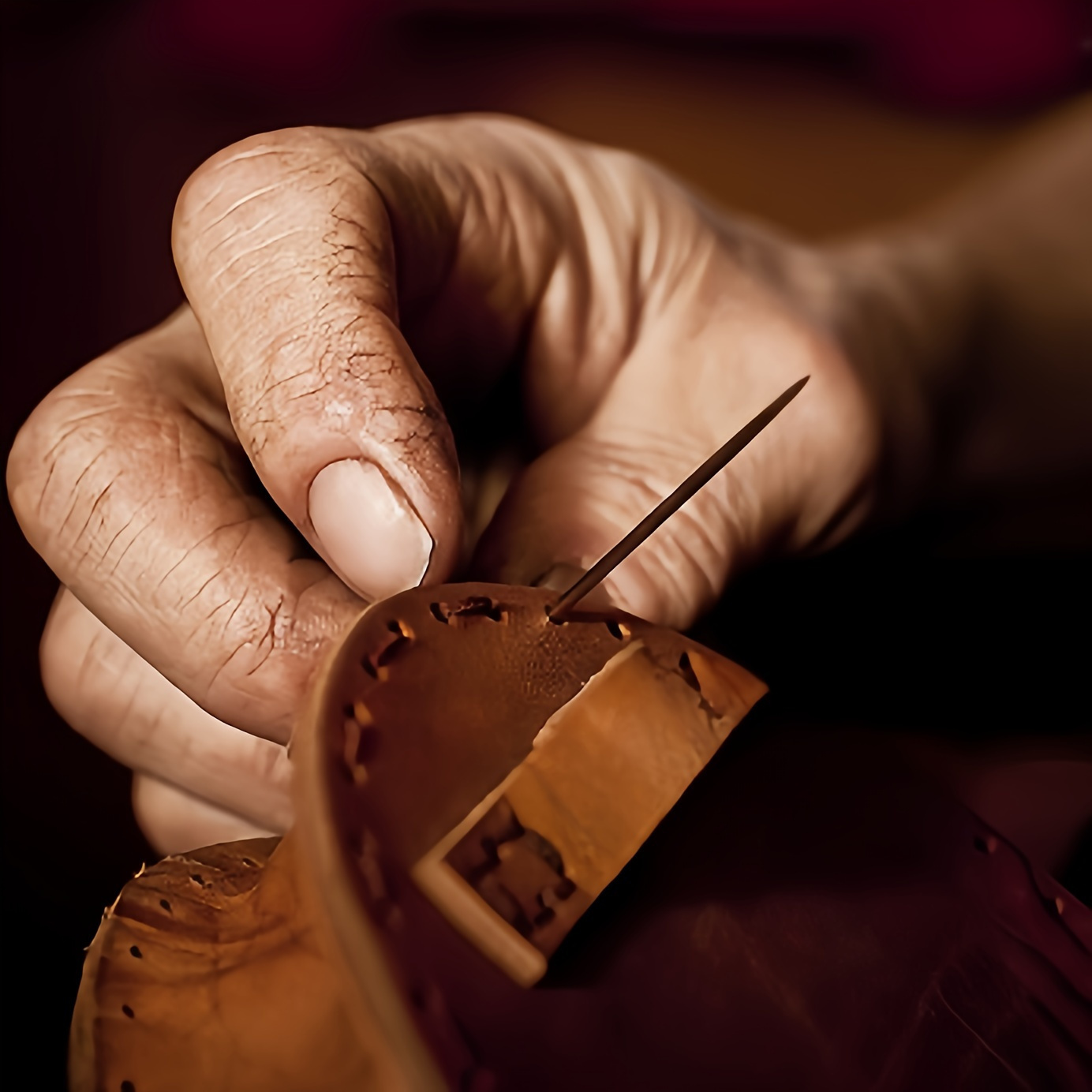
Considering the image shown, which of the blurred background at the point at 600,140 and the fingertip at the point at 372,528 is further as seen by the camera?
the blurred background at the point at 600,140

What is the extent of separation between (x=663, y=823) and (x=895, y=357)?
43 cm

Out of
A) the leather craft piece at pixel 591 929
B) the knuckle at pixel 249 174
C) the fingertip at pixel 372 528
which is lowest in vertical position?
the leather craft piece at pixel 591 929

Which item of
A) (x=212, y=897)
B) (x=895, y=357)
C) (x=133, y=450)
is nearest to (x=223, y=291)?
(x=133, y=450)

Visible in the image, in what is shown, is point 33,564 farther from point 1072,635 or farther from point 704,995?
point 1072,635

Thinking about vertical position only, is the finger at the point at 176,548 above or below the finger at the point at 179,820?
above

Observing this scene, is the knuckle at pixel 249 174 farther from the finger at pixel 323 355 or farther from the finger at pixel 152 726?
the finger at pixel 152 726

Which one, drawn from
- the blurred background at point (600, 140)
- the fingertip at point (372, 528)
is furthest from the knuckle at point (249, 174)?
the blurred background at point (600, 140)

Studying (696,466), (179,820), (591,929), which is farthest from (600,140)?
(591,929)

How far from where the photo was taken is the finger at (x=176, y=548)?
0.35 metres

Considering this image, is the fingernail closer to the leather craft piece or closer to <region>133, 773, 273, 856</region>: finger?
the leather craft piece

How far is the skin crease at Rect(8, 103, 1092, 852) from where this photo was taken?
0.33 metres

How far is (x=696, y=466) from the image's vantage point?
1.46 ft

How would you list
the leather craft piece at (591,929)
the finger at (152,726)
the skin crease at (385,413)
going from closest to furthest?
the leather craft piece at (591,929) → the skin crease at (385,413) → the finger at (152,726)

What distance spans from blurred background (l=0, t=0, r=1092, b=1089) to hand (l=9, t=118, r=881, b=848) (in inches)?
3.4
